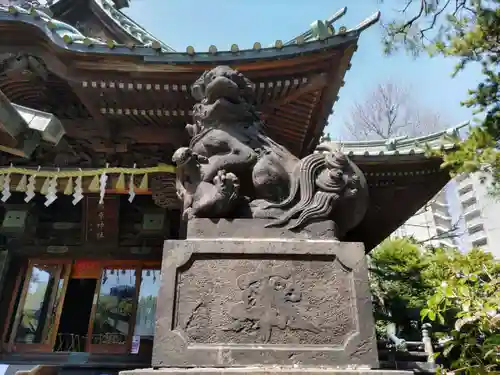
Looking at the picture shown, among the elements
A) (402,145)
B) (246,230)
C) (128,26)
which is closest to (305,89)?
(246,230)

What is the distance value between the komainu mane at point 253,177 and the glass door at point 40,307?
4.56 meters

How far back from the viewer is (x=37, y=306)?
6.29 m

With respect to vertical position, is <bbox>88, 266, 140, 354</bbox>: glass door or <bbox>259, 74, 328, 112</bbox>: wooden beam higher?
<bbox>259, 74, 328, 112</bbox>: wooden beam

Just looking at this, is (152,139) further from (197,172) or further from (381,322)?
(381,322)

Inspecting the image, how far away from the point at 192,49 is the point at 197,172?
2.49m

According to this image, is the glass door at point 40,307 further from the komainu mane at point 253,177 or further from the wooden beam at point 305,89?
the komainu mane at point 253,177

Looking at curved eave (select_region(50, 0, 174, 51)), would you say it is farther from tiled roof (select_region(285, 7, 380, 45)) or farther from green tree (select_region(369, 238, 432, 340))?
green tree (select_region(369, 238, 432, 340))

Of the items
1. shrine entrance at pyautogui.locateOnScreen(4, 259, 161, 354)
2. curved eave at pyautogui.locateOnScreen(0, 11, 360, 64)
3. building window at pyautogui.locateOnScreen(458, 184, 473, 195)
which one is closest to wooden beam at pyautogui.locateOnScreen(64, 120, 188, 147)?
curved eave at pyautogui.locateOnScreen(0, 11, 360, 64)

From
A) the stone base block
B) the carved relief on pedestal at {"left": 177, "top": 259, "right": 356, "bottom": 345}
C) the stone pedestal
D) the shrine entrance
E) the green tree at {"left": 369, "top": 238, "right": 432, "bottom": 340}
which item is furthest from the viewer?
the green tree at {"left": 369, "top": 238, "right": 432, "bottom": 340}

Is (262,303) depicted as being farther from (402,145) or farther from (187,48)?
(402,145)

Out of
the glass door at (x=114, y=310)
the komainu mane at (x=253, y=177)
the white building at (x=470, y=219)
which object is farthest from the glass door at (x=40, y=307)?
the white building at (x=470, y=219)

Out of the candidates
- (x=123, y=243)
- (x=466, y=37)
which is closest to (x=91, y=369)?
(x=123, y=243)

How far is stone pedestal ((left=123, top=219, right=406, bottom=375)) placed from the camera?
2.37 metres

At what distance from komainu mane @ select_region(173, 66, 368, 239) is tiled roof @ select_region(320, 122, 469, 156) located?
3050 millimetres
